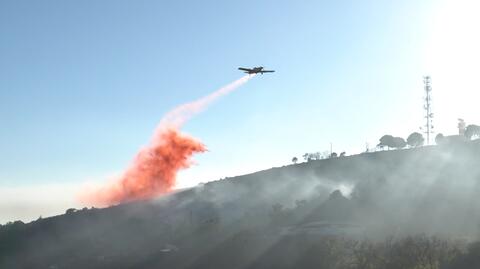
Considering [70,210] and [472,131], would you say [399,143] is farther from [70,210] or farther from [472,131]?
[70,210]

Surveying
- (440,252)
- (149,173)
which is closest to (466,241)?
(440,252)

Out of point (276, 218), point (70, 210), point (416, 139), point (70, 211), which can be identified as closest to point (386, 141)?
point (416, 139)

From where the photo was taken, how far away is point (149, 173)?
146125 millimetres

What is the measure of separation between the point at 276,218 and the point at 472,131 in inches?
3701

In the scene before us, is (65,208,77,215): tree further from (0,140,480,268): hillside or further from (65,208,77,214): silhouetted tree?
(0,140,480,268): hillside

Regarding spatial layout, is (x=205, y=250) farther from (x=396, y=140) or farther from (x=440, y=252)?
(x=396, y=140)

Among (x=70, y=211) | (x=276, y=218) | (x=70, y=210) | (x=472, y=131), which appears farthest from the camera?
(x=472, y=131)

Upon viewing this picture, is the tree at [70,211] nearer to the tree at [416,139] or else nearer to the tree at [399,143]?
the tree at [399,143]

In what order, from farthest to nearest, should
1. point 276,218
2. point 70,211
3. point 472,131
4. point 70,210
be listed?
point 472,131
point 70,210
point 70,211
point 276,218

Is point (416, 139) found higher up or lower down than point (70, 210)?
higher up

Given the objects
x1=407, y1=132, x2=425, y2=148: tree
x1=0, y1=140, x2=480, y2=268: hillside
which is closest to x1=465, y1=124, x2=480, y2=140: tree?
x1=407, y1=132, x2=425, y2=148: tree

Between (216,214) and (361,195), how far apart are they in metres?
32.8

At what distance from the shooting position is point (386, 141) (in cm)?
19375

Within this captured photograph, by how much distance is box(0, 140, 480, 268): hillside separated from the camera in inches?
3344
